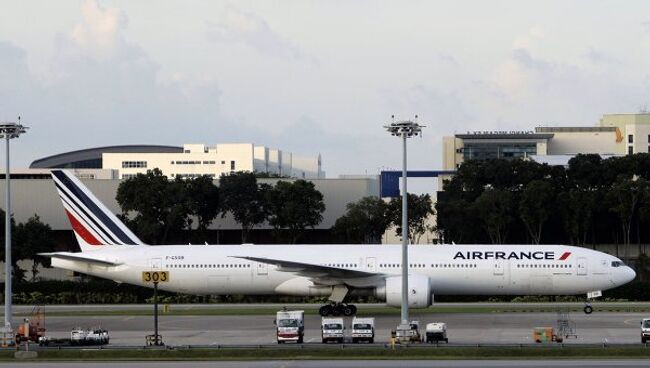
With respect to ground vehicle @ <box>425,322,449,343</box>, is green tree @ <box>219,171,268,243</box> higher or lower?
higher

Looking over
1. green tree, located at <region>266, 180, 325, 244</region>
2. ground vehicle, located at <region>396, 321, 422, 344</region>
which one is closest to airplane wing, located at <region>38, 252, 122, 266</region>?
ground vehicle, located at <region>396, 321, 422, 344</region>

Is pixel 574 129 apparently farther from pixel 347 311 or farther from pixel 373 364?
pixel 373 364

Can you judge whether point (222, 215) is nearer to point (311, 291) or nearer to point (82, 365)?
point (311, 291)

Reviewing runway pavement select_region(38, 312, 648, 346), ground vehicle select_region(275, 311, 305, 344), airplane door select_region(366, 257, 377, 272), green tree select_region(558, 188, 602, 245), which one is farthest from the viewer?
green tree select_region(558, 188, 602, 245)

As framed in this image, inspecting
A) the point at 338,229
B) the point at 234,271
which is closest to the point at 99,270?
the point at 234,271

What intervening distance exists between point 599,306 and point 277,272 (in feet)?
65.7

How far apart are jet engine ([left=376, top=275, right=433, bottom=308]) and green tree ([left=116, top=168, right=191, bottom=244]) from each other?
45.1 m

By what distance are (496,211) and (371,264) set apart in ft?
138

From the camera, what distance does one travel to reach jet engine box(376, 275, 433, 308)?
2539 inches

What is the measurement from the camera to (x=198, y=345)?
50969 mm

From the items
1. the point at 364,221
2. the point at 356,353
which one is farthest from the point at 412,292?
the point at 364,221

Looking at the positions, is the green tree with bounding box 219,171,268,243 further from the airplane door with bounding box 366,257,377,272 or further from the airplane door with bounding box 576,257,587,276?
the airplane door with bounding box 576,257,587,276

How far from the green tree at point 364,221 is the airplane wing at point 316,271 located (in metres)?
41.2

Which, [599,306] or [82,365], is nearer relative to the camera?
[82,365]
